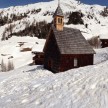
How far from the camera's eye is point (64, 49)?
109ft

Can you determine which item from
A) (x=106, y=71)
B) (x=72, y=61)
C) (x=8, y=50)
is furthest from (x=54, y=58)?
(x=8, y=50)

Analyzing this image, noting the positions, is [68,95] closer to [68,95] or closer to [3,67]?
[68,95]

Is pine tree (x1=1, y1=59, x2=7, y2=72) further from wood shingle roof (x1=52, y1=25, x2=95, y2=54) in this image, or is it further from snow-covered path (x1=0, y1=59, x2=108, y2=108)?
snow-covered path (x1=0, y1=59, x2=108, y2=108)

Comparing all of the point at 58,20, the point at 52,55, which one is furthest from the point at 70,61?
the point at 58,20

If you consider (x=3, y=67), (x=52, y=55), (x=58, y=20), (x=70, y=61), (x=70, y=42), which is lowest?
(x=3, y=67)

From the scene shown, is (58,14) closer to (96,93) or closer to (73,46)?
(73,46)

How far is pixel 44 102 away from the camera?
12.8 m

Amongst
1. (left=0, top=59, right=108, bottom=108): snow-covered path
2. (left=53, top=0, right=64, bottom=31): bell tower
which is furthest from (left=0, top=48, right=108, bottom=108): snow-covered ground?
(left=53, top=0, right=64, bottom=31): bell tower

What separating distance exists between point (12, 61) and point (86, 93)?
5956 centimetres

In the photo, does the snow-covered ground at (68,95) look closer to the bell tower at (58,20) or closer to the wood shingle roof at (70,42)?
the wood shingle roof at (70,42)

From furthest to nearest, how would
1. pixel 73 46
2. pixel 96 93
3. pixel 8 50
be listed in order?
pixel 8 50, pixel 73 46, pixel 96 93

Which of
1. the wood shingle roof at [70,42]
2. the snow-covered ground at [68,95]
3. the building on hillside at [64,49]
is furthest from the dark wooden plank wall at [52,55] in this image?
the snow-covered ground at [68,95]

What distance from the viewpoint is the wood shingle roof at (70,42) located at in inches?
1325

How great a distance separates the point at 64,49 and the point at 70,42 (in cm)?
186
